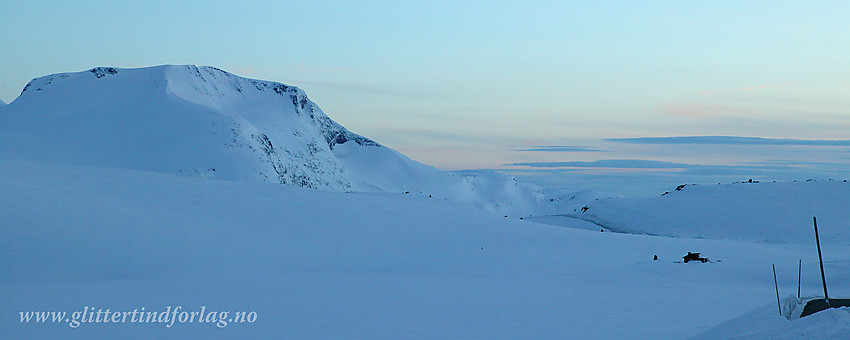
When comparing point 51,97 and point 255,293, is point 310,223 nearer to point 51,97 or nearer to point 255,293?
point 255,293

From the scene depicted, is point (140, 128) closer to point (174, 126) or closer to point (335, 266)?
point (174, 126)

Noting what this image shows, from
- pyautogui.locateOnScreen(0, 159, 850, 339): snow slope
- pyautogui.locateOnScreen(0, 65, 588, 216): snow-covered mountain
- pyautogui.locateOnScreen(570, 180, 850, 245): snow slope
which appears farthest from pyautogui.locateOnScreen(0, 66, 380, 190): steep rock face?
pyautogui.locateOnScreen(0, 159, 850, 339): snow slope

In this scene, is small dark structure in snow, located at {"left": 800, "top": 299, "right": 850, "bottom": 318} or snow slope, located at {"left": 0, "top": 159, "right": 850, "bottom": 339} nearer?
small dark structure in snow, located at {"left": 800, "top": 299, "right": 850, "bottom": 318}

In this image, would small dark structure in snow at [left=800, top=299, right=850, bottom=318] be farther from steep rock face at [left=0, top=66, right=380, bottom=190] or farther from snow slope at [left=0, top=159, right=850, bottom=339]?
steep rock face at [left=0, top=66, right=380, bottom=190]

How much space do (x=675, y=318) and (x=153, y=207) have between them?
64.8ft

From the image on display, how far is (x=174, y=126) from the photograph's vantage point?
3189 inches

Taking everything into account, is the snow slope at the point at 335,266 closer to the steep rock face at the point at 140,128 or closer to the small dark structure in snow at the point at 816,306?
the small dark structure in snow at the point at 816,306

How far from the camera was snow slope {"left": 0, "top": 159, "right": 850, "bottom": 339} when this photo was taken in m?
13.1

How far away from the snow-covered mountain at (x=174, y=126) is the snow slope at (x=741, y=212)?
4455cm

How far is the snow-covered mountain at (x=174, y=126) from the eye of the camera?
7300 cm

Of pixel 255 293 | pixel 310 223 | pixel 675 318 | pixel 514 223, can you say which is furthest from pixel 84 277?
pixel 514 223

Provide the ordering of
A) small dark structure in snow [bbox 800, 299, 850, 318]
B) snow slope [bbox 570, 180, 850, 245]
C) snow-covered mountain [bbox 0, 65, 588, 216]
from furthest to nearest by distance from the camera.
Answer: snow-covered mountain [bbox 0, 65, 588, 216], snow slope [bbox 570, 180, 850, 245], small dark structure in snow [bbox 800, 299, 850, 318]

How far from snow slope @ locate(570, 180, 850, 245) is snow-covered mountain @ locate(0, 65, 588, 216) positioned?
146 feet

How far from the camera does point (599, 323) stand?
1316 cm
